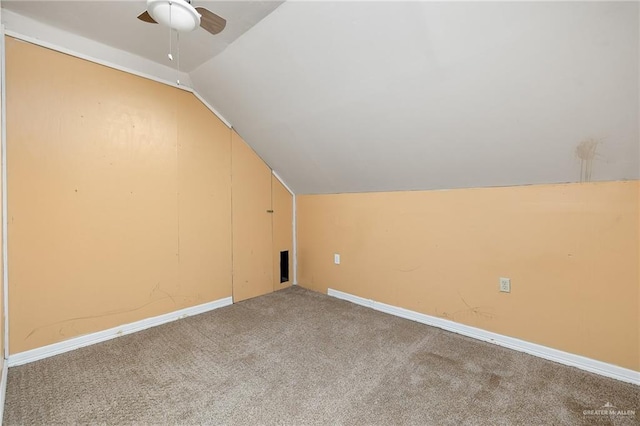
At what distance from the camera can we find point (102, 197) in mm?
2188

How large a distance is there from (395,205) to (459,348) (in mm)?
1247

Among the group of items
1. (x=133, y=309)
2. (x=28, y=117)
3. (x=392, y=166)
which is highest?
(x=28, y=117)

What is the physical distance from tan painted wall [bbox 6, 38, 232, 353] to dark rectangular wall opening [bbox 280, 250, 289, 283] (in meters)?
0.81

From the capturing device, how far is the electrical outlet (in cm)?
207

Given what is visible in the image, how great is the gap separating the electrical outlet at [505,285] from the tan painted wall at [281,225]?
2.24 metres

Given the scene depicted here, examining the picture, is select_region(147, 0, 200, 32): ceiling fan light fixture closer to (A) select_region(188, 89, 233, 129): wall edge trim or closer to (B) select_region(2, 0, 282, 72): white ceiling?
(B) select_region(2, 0, 282, 72): white ceiling

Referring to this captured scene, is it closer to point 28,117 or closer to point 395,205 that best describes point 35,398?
point 28,117

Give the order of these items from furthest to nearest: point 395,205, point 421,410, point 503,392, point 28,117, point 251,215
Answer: point 251,215
point 395,205
point 28,117
point 503,392
point 421,410

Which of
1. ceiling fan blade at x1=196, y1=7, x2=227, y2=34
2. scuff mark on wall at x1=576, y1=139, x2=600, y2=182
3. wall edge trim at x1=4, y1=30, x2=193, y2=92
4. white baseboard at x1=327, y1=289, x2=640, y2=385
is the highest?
ceiling fan blade at x1=196, y1=7, x2=227, y2=34

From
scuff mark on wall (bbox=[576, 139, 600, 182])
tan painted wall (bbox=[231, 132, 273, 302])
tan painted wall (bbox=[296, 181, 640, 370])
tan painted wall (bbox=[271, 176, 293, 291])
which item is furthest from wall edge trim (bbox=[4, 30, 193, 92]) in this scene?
scuff mark on wall (bbox=[576, 139, 600, 182])

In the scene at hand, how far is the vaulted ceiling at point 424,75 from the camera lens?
4.38ft

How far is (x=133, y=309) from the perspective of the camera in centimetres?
234

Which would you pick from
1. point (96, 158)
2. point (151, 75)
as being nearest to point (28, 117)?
point (96, 158)

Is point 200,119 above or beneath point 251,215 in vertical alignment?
above
